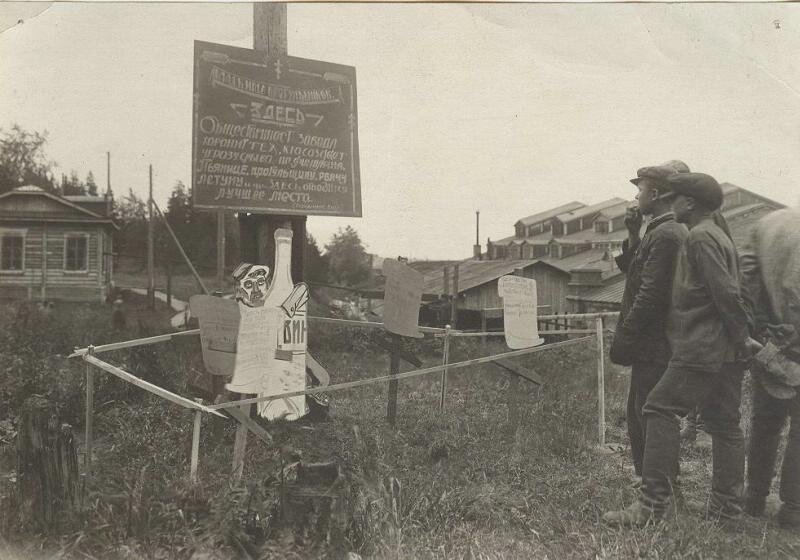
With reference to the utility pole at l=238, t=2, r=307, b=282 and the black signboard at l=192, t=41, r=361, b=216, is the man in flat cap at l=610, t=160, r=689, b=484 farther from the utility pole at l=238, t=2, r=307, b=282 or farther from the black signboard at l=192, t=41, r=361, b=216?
the utility pole at l=238, t=2, r=307, b=282

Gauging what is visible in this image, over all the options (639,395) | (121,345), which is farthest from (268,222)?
(639,395)

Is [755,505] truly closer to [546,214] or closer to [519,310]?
[519,310]

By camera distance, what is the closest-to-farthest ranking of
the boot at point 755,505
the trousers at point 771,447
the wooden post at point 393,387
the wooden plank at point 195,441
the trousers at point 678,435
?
the wooden plank at point 195,441 → the trousers at point 678,435 → the trousers at point 771,447 → the boot at point 755,505 → the wooden post at point 393,387

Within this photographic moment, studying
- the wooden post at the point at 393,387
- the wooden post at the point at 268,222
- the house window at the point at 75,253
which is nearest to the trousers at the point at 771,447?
the wooden post at the point at 393,387

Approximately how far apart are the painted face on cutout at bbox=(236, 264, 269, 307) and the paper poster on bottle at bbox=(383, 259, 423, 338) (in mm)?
875

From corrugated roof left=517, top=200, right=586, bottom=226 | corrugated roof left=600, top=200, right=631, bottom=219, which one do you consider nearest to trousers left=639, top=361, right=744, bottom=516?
corrugated roof left=517, top=200, right=586, bottom=226

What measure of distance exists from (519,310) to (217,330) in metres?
2.54

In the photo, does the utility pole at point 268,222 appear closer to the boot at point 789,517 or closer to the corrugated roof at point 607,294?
the boot at point 789,517

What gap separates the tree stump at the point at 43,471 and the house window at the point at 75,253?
15546 millimetres

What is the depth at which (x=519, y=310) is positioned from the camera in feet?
16.0

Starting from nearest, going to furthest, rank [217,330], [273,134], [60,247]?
[217,330] → [273,134] → [60,247]

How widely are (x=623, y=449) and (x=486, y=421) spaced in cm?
109

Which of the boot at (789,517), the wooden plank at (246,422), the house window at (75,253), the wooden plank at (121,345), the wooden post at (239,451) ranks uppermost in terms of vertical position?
the house window at (75,253)

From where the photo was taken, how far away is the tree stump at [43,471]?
2.86 metres
